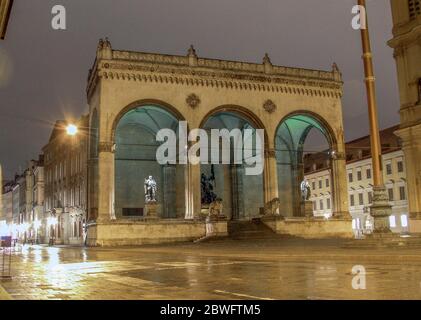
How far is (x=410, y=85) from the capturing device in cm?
2936

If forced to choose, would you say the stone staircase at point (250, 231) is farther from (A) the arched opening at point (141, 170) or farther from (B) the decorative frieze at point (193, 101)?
(B) the decorative frieze at point (193, 101)

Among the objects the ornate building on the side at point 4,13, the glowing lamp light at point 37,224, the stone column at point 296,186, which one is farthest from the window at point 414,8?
the glowing lamp light at point 37,224

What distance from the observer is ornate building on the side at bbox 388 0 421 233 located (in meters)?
28.4

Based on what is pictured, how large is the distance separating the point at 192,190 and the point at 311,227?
10.2m

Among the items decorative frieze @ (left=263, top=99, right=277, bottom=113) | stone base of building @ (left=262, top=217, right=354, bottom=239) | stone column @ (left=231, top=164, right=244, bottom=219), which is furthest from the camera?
stone column @ (left=231, top=164, right=244, bottom=219)

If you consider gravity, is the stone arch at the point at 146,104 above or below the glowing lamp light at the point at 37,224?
above

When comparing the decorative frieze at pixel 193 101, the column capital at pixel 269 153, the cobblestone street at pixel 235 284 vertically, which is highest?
the decorative frieze at pixel 193 101


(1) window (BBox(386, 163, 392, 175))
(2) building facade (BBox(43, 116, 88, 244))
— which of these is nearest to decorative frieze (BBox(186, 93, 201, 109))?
(2) building facade (BBox(43, 116, 88, 244))

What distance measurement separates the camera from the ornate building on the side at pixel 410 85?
93.1ft

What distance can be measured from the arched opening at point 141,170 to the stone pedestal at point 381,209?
977 inches

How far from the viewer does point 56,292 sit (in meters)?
8.87

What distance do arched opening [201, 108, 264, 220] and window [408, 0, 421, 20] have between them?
1802 centimetres

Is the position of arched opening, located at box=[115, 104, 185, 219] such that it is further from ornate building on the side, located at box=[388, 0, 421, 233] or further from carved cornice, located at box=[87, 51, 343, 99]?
ornate building on the side, located at box=[388, 0, 421, 233]

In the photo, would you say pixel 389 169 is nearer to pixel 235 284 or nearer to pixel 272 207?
pixel 272 207
